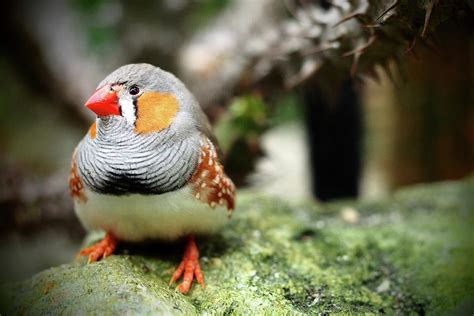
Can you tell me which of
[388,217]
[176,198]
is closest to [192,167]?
[176,198]

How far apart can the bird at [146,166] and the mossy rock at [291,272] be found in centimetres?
18

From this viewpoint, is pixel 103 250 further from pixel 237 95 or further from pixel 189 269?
pixel 237 95

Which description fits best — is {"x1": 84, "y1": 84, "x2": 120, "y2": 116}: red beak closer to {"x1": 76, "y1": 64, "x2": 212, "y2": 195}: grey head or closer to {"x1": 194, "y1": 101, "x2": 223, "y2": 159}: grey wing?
{"x1": 76, "y1": 64, "x2": 212, "y2": 195}: grey head

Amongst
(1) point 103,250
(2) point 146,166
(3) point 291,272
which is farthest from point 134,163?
(3) point 291,272

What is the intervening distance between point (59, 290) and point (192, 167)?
0.82 m

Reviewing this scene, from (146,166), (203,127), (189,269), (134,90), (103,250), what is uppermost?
(134,90)

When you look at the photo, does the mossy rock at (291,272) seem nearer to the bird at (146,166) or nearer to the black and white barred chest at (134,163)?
the bird at (146,166)

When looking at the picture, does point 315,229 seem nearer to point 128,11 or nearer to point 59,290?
point 59,290

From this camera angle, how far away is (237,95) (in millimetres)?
4422

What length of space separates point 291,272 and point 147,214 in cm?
93

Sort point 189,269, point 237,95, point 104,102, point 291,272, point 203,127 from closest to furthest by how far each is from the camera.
→ point 104,102 → point 189,269 → point 203,127 → point 291,272 → point 237,95

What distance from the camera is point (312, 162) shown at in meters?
5.38

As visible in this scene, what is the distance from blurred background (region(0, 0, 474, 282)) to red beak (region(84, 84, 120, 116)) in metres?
1.36

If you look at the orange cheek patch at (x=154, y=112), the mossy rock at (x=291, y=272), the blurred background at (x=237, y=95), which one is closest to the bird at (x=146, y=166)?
the orange cheek patch at (x=154, y=112)
